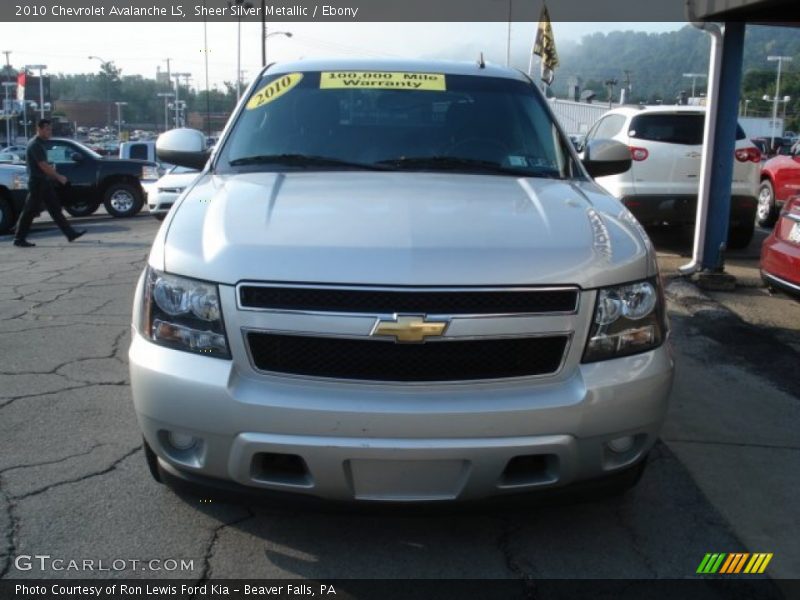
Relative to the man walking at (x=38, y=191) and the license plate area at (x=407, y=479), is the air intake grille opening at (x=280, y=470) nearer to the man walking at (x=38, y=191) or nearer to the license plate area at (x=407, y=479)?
the license plate area at (x=407, y=479)

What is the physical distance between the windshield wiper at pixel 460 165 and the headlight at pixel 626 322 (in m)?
1.10

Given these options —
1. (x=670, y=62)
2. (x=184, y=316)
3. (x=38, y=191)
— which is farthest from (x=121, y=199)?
(x=670, y=62)

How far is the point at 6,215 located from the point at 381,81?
1150cm

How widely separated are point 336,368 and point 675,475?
1.93 metres

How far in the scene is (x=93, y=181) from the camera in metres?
16.5

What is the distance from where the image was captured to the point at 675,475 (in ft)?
12.1

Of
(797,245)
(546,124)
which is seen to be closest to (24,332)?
(546,124)

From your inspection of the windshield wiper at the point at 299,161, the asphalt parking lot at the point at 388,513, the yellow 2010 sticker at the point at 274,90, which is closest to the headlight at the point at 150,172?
the asphalt parking lot at the point at 388,513

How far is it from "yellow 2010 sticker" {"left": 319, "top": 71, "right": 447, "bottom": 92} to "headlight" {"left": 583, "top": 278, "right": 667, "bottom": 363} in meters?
1.89

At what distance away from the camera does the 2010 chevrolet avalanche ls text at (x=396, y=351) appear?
2.52m

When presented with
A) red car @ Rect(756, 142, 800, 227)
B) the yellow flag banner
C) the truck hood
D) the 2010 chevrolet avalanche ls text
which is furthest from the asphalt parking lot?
the yellow flag banner

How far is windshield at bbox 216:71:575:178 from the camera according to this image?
386 cm

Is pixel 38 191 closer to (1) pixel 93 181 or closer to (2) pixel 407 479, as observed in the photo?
(1) pixel 93 181

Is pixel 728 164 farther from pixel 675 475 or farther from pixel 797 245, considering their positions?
pixel 675 475
